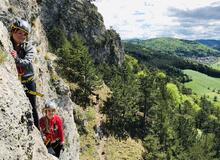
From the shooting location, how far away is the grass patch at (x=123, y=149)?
84031 millimetres

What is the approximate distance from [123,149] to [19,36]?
261 ft

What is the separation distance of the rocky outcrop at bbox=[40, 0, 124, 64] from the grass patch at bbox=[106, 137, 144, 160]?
42.2 meters

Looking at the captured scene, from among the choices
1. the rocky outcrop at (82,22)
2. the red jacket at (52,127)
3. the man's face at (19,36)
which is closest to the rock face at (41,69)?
the rocky outcrop at (82,22)

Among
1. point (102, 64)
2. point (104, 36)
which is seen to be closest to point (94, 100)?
point (102, 64)

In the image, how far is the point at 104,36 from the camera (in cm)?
13500

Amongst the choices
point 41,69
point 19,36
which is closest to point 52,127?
point 19,36

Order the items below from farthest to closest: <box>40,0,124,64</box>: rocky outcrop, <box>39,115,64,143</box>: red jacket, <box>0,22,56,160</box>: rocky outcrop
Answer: <box>40,0,124,64</box>: rocky outcrop
<box>39,115,64,143</box>: red jacket
<box>0,22,56,160</box>: rocky outcrop

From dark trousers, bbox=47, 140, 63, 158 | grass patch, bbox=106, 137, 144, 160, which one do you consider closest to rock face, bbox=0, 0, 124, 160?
dark trousers, bbox=47, 140, 63, 158

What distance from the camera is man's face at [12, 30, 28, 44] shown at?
39.4 ft

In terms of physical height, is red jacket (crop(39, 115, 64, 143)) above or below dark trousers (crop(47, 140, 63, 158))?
above

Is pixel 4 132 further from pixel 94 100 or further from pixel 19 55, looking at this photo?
pixel 94 100

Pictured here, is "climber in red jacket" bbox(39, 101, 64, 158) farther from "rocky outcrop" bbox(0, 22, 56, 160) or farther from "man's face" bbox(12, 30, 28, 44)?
"man's face" bbox(12, 30, 28, 44)

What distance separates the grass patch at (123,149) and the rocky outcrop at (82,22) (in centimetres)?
4215

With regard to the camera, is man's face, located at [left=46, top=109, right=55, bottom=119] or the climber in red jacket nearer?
man's face, located at [left=46, top=109, right=55, bottom=119]
